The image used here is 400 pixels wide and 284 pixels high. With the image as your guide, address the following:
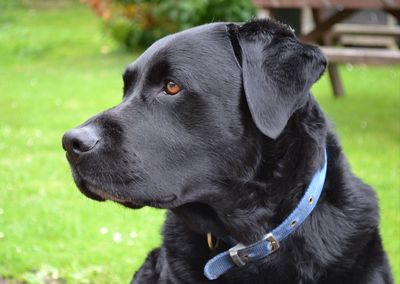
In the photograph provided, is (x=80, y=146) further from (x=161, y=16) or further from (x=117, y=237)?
(x=161, y=16)

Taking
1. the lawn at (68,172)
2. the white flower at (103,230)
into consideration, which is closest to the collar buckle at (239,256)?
the lawn at (68,172)

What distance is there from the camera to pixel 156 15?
13.8 metres

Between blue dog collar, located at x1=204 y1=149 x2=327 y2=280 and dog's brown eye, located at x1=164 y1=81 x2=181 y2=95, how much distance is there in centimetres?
63

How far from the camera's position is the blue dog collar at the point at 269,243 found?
2549 mm

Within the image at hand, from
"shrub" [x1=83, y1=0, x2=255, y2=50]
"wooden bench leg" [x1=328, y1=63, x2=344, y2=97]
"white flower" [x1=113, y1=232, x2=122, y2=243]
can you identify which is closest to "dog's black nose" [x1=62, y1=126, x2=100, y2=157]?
"white flower" [x1=113, y1=232, x2=122, y2=243]

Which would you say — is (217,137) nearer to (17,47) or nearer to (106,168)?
(106,168)

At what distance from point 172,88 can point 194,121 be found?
16 centimetres

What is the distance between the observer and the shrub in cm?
1302

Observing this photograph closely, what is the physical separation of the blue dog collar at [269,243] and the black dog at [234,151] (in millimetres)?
A: 30

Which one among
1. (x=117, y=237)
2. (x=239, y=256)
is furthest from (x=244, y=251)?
(x=117, y=237)

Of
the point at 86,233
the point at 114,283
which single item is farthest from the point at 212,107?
the point at 86,233

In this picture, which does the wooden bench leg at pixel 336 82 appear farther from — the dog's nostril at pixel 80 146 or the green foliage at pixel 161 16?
the dog's nostril at pixel 80 146

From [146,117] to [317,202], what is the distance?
2.48 feet

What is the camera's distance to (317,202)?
104 inches
